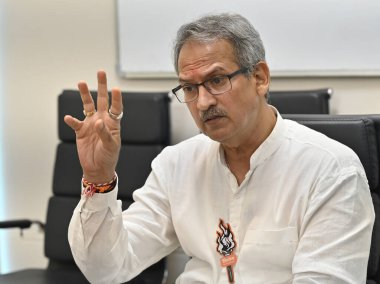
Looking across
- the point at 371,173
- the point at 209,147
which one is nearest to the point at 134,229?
the point at 209,147

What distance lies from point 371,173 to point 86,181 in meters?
0.75

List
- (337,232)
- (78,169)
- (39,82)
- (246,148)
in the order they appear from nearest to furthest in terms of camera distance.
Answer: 1. (337,232)
2. (246,148)
3. (78,169)
4. (39,82)

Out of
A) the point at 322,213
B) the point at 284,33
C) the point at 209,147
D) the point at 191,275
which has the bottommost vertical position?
the point at 191,275

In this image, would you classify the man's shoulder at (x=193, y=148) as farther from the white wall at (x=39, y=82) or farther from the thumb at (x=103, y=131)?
the white wall at (x=39, y=82)

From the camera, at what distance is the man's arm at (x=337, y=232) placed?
1314mm

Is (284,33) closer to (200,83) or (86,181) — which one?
(200,83)

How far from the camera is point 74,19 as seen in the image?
2713 mm

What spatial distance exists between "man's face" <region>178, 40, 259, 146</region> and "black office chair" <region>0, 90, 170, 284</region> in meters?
0.87

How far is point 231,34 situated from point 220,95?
0.52 ft

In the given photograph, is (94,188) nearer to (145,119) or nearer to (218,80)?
(218,80)

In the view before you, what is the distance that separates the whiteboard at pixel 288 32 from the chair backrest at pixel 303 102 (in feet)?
0.65

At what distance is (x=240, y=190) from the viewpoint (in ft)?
4.96

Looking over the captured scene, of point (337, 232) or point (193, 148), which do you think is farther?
point (193, 148)

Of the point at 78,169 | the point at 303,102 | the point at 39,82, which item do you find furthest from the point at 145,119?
the point at 39,82
